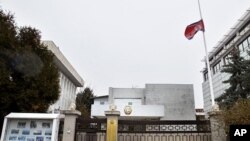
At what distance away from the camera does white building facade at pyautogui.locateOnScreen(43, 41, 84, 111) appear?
22.6 meters

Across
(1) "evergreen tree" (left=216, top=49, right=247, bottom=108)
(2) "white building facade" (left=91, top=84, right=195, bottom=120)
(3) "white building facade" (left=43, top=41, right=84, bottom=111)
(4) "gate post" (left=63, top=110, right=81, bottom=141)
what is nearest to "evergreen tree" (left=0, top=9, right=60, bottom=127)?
(4) "gate post" (left=63, top=110, right=81, bottom=141)

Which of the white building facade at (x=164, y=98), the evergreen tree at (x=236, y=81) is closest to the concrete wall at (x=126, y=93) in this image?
the white building facade at (x=164, y=98)

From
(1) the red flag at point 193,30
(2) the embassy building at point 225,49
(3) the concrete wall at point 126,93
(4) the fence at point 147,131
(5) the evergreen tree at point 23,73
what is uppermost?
(2) the embassy building at point 225,49

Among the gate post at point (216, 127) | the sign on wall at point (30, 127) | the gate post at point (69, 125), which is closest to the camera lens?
the sign on wall at point (30, 127)

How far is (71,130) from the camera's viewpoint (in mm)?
8727

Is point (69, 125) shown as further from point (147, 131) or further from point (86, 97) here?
point (86, 97)

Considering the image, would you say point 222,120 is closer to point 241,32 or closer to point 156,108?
point 156,108

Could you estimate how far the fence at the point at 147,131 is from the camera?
30.0 ft

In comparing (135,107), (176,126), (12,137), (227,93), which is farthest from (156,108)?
(12,137)

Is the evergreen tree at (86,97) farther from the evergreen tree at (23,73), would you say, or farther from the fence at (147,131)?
the fence at (147,131)

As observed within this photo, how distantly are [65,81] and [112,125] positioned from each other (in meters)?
19.5

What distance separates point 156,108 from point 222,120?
16581mm

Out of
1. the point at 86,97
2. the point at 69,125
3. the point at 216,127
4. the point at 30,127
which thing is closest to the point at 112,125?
the point at 69,125

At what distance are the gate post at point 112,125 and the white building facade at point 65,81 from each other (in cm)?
1293
